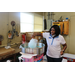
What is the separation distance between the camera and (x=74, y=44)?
1207 millimetres

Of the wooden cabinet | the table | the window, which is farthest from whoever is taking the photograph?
the window

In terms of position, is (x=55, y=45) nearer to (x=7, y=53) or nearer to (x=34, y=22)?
(x=7, y=53)

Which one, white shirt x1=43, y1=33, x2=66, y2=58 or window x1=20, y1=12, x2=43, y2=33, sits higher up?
window x1=20, y1=12, x2=43, y2=33

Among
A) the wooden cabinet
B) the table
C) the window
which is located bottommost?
the table

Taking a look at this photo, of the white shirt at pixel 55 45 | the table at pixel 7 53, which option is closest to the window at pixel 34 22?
the table at pixel 7 53

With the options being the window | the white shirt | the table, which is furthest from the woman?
the window

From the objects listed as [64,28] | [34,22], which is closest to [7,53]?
[64,28]

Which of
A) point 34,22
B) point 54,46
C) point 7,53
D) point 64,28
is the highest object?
point 34,22

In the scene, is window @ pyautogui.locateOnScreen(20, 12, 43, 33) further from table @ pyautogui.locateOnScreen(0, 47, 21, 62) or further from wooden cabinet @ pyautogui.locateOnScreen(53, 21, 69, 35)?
table @ pyautogui.locateOnScreen(0, 47, 21, 62)

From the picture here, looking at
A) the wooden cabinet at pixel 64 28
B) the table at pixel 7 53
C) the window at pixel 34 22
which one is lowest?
the table at pixel 7 53

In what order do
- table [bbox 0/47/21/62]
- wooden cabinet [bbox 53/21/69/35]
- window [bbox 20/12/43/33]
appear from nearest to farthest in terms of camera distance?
table [bbox 0/47/21/62] → wooden cabinet [bbox 53/21/69/35] → window [bbox 20/12/43/33]

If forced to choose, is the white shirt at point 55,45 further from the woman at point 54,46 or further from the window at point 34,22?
the window at point 34,22

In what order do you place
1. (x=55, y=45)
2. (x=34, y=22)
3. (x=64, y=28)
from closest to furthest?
(x=55, y=45) → (x=64, y=28) → (x=34, y=22)
